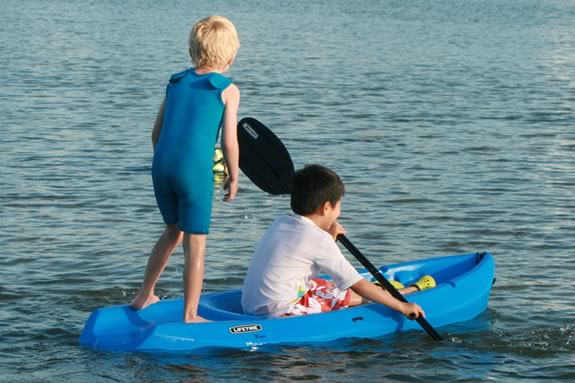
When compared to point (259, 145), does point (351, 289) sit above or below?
below

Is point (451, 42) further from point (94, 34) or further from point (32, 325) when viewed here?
point (32, 325)

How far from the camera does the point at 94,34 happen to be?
98.8ft

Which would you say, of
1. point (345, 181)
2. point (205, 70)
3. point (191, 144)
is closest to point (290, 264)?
point (191, 144)

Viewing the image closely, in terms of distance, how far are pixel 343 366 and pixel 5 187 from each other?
553cm

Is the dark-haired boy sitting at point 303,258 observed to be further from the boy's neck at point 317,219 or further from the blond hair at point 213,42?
the blond hair at point 213,42

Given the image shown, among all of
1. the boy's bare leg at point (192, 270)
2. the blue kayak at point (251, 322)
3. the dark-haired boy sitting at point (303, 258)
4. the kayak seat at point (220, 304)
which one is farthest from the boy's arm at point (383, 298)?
the boy's bare leg at point (192, 270)

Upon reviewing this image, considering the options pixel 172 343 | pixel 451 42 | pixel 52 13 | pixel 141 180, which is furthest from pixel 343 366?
pixel 52 13

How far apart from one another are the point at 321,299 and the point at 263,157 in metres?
0.92

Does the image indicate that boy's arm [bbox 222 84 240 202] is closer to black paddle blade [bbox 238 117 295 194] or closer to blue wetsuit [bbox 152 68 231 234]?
blue wetsuit [bbox 152 68 231 234]

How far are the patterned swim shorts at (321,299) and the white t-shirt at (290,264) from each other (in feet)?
0.38

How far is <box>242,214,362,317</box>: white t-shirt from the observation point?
667cm

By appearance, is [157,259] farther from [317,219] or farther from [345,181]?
[345,181]

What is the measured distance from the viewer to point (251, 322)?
676cm

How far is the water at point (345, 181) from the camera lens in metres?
6.82
